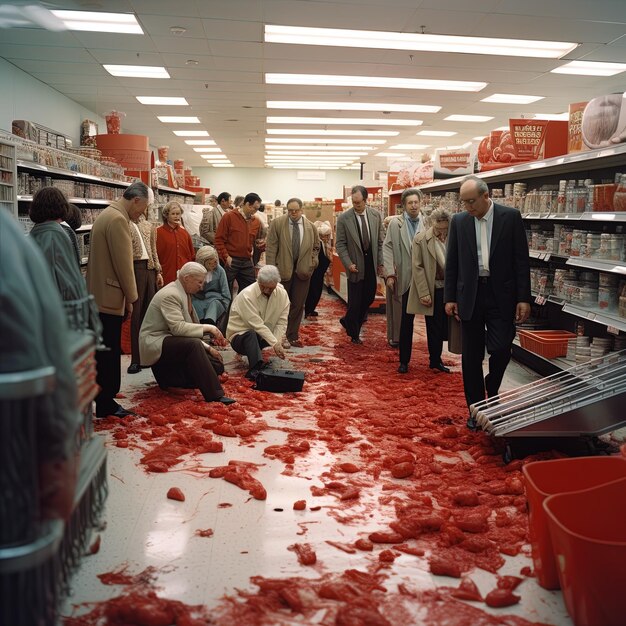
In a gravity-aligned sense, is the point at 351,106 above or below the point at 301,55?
below

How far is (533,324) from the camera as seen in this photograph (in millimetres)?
6617

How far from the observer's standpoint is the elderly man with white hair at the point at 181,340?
5.09 meters

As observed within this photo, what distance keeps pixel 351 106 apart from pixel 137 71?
15.1ft

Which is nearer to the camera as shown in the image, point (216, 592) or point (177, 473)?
point (216, 592)

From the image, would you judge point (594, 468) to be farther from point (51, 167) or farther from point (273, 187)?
point (273, 187)

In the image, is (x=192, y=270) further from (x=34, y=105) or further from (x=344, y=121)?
(x=344, y=121)

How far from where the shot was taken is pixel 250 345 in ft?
19.7

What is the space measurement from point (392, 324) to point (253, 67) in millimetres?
5279

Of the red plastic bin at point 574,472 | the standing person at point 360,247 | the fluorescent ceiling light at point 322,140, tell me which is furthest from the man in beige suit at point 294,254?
the fluorescent ceiling light at point 322,140

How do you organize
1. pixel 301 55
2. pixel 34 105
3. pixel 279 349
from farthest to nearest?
1. pixel 34 105
2. pixel 301 55
3. pixel 279 349

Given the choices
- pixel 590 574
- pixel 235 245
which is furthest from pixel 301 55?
pixel 590 574

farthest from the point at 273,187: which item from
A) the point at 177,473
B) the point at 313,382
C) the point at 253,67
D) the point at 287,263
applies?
the point at 177,473

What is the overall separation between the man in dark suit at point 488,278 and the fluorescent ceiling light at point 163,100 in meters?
10.1

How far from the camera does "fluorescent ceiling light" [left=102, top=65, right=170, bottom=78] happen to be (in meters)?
10.6
